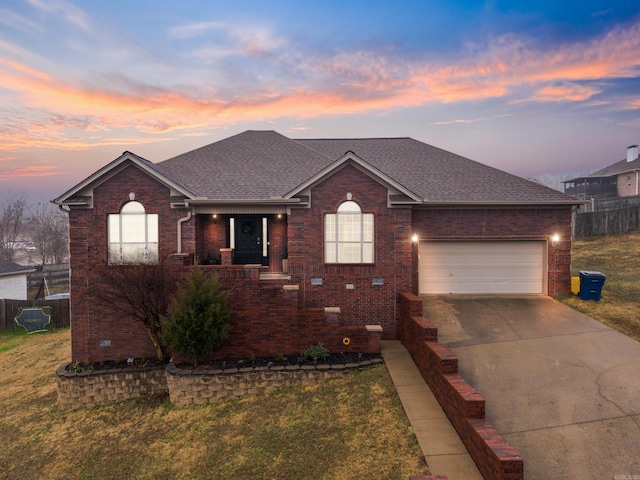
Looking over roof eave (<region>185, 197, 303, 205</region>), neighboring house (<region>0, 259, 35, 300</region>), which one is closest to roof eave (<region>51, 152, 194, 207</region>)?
roof eave (<region>185, 197, 303, 205</region>)

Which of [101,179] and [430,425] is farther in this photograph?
[101,179]

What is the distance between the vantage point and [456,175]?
1511 centimetres

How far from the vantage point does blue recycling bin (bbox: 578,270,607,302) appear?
41.7 feet

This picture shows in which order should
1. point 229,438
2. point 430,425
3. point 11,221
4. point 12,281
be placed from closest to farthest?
point 430,425, point 229,438, point 12,281, point 11,221

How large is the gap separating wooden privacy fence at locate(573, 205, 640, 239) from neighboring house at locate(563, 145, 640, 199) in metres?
16.2

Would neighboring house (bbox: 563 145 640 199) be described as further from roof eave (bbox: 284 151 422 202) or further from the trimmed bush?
the trimmed bush

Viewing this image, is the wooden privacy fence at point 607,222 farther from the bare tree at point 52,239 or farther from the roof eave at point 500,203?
the bare tree at point 52,239

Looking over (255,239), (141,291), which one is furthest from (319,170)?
(141,291)

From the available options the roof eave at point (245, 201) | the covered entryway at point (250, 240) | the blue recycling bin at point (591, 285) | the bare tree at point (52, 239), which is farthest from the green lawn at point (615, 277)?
the bare tree at point (52, 239)

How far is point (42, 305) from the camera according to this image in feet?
64.7

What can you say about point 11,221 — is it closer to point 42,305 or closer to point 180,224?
point 42,305

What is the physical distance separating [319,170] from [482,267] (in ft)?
25.2

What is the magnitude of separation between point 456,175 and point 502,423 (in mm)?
10858

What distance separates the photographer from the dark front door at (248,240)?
14.5 metres
